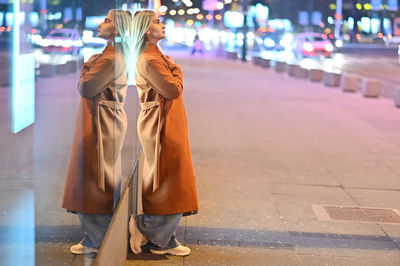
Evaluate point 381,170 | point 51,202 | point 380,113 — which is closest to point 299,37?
point 380,113

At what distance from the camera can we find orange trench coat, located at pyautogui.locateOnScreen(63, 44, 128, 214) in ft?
9.34

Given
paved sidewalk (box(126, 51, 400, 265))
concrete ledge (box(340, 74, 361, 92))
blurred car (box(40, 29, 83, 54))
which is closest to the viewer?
blurred car (box(40, 29, 83, 54))

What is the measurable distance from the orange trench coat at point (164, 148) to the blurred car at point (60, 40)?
→ 79cm

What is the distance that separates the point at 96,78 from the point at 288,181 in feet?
15.3

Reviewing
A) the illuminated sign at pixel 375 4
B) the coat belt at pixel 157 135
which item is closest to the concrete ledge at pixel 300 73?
the illuminated sign at pixel 375 4

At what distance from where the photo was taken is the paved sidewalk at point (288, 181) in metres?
4.96

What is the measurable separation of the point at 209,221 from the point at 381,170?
339 centimetres

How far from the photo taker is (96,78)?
123 inches

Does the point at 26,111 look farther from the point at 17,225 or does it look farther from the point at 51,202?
the point at 51,202

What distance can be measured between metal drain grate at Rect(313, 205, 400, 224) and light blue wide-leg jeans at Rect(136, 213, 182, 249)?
189 cm

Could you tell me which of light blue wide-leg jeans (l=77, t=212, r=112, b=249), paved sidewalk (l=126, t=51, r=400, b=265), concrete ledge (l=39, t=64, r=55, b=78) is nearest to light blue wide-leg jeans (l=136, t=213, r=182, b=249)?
paved sidewalk (l=126, t=51, r=400, b=265)

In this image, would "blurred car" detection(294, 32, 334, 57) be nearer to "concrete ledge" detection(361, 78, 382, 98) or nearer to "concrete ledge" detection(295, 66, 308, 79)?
"concrete ledge" detection(295, 66, 308, 79)

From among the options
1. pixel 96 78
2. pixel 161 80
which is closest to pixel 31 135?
pixel 96 78

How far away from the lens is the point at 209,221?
5.75m
